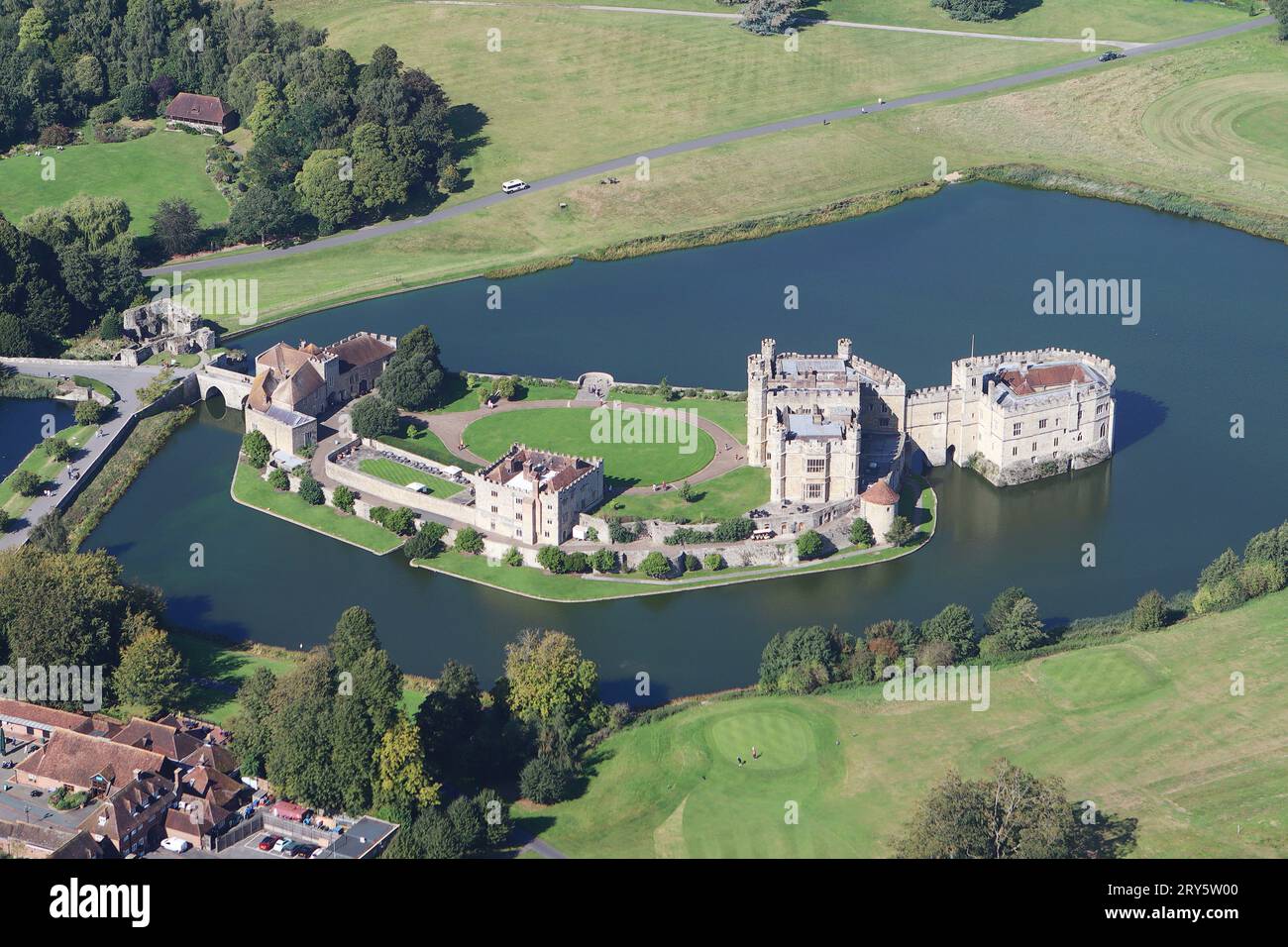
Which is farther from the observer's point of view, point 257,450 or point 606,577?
point 257,450

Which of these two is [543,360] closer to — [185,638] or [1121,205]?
[185,638]

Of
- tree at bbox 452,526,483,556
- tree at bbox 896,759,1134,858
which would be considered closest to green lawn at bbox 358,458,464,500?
tree at bbox 452,526,483,556

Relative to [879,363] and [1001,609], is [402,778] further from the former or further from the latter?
[879,363]

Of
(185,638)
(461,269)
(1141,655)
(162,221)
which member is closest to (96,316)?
(162,221)

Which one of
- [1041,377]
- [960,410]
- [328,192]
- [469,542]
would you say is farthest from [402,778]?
[328,192]

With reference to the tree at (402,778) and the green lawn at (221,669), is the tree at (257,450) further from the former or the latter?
the tree at (402,778)

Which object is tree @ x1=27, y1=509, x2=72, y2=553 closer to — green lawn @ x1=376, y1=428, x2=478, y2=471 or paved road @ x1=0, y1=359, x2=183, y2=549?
paved road @ x1=0, y1=359, x2=183, y2=549
